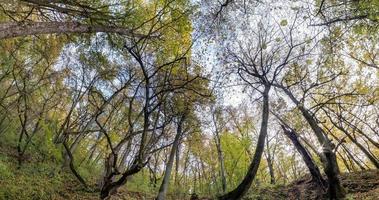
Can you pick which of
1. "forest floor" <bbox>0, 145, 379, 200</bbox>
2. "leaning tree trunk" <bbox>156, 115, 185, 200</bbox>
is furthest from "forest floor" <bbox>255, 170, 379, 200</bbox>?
"leaning tree trunk" <bbox>156, 115, 185, 200</bbox>

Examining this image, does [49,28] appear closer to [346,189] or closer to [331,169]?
[331,169]

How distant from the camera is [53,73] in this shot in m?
17.8

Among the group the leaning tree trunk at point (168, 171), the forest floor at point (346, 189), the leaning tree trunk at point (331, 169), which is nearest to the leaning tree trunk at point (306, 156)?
the forest floor at point (346, 189)

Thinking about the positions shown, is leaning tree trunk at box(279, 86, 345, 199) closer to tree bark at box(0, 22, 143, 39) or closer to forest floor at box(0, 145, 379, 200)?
forest floor at box(0, 145, 379, 200)

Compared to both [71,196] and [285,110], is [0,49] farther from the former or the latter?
[285,110]

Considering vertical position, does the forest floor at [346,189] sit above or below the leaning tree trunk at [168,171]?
below

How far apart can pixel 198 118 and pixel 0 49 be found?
971 cm

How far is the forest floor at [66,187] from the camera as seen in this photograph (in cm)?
1034

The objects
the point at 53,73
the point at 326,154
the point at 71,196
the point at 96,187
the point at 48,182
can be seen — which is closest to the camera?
the point at 326,154

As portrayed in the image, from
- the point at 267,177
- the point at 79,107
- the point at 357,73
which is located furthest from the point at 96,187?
the point at 267,177

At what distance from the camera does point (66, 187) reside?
520 inches

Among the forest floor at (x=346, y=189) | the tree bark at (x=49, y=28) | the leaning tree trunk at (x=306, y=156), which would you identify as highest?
the tree bark at (x=49, y=28)

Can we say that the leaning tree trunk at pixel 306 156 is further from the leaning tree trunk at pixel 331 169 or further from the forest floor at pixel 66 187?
the leaning tree trunk at pixel 331 169

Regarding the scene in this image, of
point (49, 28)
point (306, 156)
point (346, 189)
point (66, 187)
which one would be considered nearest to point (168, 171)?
point (66, 187)
